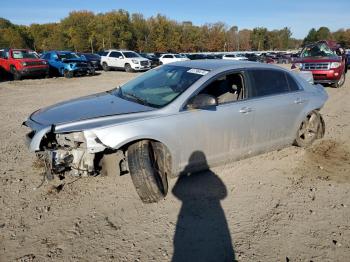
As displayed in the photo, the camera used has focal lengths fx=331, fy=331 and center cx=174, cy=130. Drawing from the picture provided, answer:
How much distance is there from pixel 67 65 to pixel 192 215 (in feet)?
64.7

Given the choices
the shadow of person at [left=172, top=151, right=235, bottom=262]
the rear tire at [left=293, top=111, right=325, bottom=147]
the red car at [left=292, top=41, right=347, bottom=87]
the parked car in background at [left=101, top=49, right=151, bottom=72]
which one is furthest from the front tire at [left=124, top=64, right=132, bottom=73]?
the shadow of person at [left=172, top=151, right=235, bottom=262]

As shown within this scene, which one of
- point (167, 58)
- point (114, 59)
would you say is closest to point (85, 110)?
point (114, 59)

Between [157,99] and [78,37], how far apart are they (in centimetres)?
7640

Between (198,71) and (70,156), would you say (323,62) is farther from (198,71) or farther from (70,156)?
(70,156)

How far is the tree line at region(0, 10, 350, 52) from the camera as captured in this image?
74.8 metres

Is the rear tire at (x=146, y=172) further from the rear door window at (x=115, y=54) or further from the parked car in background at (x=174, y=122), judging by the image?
the rear door window at (x=115, y=54)

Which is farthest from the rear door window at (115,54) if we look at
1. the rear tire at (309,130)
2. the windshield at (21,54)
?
the rear tire at (309,130)

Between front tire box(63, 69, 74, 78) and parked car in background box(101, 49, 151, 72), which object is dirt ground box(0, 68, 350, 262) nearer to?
front tire box(63, 69, 74, 78)

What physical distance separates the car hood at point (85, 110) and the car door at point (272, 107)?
5.45 ft

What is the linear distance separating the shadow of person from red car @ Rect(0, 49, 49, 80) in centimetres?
1780

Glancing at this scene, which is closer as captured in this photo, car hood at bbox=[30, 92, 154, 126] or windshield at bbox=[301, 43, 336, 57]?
car hood at bbox=[30, 92, 154, 126]

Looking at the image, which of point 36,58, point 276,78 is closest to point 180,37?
point 36,58

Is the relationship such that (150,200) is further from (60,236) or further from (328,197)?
(328,197)

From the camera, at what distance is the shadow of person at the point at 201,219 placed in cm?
320
